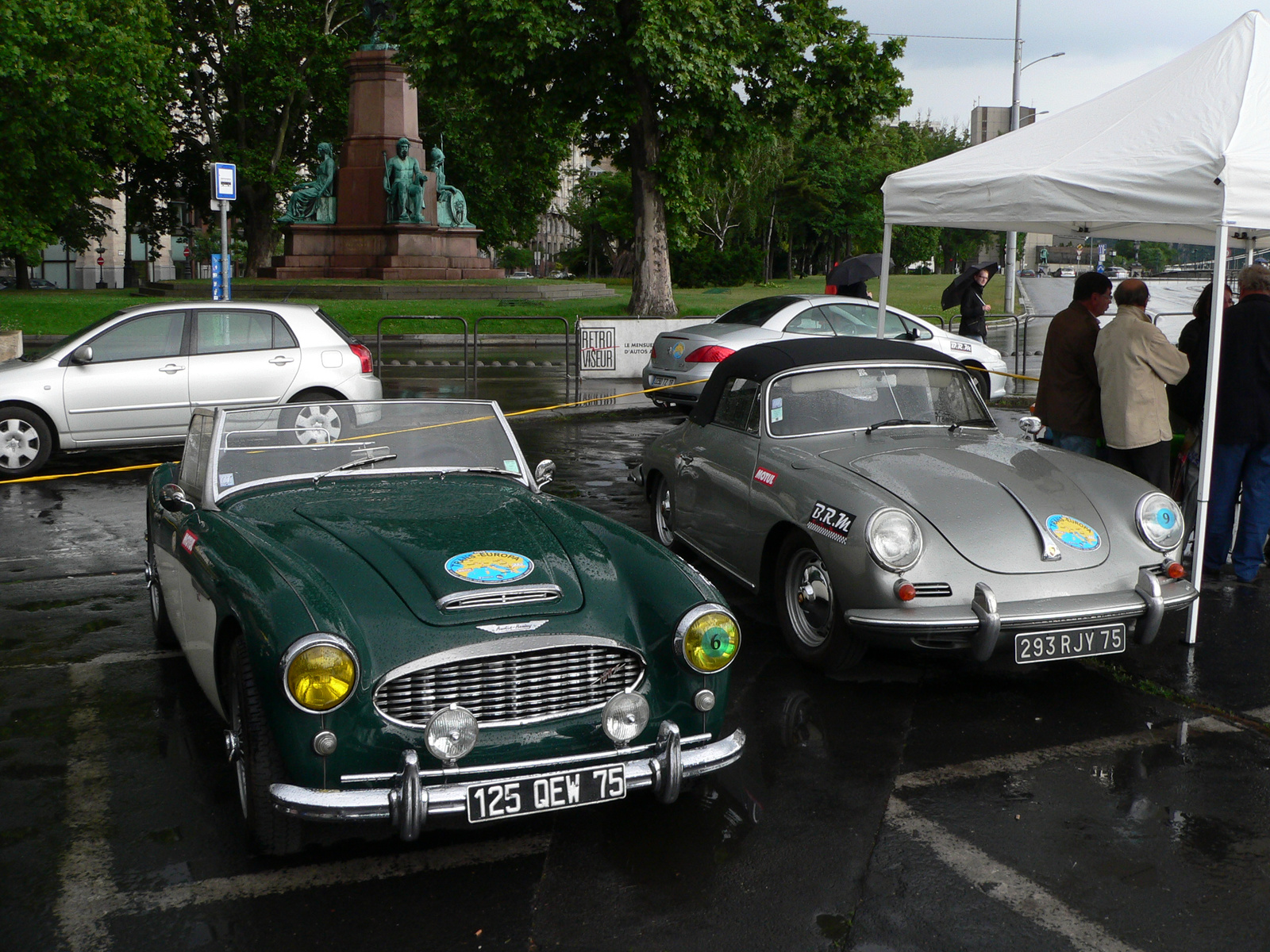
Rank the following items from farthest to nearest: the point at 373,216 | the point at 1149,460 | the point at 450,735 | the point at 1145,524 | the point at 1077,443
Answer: the point at 373,216 < the point at 1077,443 < the point at 1149,460 < the point at 1145,524 < the point at 450,735

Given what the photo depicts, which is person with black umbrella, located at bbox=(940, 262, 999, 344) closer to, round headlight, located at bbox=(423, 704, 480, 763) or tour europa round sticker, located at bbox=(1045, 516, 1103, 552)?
tour europa round sticker, located at bbox=(1045, 516, 1103, 552)

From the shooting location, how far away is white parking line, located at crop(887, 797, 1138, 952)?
3492 millimetres

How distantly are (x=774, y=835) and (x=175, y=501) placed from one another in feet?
8.83

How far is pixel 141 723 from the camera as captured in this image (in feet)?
16.8

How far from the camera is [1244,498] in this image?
7488 millimetres

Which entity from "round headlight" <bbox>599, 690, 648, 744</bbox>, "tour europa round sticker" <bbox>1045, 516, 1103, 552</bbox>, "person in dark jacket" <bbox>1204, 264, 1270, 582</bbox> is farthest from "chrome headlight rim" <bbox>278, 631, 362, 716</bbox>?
"person in dark jacket" <bbox>1204, 264, 1270, 582</bbox>

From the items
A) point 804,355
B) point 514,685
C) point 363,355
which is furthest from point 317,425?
point 363,355

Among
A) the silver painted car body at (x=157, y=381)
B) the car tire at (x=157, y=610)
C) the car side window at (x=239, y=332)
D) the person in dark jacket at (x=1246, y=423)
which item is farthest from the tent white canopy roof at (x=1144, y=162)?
the car side window at (x=239, y=332)

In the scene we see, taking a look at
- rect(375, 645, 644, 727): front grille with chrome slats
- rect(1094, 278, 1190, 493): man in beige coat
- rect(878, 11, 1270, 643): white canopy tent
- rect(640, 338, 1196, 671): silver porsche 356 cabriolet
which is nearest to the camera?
rect(375, 645, 644, 727): front grille with chrome slats

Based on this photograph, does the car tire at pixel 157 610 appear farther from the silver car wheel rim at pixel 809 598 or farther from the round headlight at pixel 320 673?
the silver car wheel rim at pixel 809 598

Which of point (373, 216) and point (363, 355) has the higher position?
point (373, 216)

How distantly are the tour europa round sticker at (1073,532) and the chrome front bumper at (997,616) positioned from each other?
9.6 inches

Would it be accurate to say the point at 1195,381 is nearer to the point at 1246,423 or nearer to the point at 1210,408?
the point at 1246,423

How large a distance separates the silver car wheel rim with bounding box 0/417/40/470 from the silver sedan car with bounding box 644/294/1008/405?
7182 millimetres
